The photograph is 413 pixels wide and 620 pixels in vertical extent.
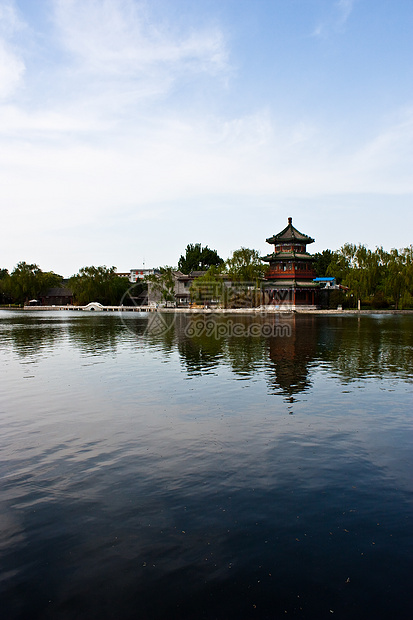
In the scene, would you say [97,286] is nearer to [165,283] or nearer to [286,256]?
[165,283]

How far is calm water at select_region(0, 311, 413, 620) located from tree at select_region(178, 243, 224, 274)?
4073 inches

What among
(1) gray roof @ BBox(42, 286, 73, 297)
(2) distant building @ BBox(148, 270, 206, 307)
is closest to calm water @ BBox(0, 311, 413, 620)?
(2) distant building @ BBox(148, 270, 206, 307)

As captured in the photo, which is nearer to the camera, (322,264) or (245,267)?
(245,267)

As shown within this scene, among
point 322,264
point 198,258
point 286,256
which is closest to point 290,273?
point 286,256

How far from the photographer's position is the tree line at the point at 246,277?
2874 inches

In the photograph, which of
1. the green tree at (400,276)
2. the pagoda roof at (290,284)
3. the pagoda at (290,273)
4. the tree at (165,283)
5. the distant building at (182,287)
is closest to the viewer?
the green tree at (400,276)

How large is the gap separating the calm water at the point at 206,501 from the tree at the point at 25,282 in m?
110

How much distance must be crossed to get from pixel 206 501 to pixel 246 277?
74.0 m

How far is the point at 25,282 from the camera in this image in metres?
118

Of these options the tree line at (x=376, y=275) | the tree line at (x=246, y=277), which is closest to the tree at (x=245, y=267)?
the tree line at (x=246, y=277)

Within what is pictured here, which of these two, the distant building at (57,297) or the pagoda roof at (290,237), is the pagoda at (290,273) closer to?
the pagoda roof at (290,237)

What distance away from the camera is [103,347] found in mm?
29812

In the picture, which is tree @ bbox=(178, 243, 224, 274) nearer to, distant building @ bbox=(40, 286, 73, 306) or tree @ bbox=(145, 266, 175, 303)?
tree @ bbox=(145, 266, 175, 303)

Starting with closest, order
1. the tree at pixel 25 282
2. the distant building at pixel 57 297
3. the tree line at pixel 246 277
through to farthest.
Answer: the tree line at pixel 246 277, the tree at pixel 25 282, the distant building at pixel 57 297
